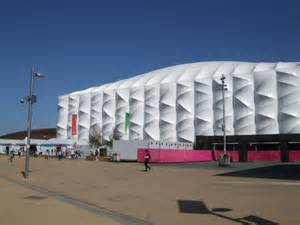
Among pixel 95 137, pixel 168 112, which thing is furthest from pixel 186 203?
pixel 95 137

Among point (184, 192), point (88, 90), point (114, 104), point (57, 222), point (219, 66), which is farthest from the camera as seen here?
point (88, 90)

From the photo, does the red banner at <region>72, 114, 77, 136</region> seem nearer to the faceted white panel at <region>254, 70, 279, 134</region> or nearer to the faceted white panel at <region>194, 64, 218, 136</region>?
the faceted white panel at <region>194, 64, 218, 136</region>

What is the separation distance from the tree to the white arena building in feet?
4.92

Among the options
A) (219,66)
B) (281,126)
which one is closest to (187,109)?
(219,66)

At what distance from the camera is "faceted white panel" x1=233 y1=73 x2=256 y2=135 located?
77188mm

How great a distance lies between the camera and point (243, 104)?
78.8 m

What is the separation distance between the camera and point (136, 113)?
9612 centimetres

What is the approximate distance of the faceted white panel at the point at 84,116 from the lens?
10550 cm

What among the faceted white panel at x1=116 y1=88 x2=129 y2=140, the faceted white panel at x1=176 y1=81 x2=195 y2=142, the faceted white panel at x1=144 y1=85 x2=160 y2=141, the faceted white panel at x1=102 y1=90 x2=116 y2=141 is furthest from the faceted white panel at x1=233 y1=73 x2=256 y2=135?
the faceted white panel at x1=102 y1=90 x2=116 y2=141

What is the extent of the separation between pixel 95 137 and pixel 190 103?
2486cm

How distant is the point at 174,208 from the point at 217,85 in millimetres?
72438

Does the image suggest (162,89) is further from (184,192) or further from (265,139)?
(184,192)

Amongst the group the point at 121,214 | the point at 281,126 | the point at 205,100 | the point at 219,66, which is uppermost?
the point at 219,66

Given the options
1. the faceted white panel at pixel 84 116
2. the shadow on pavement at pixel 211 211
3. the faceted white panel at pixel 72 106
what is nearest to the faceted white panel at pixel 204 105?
the faceted white panel at pixel 84 116
